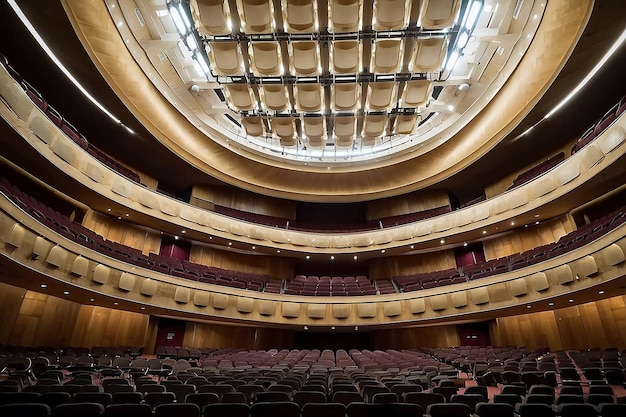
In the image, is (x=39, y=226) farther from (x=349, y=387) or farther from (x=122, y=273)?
(x=349, y=387)

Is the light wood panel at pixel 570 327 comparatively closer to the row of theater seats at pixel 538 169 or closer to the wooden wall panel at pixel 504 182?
the row of theater seats at pixel 538 169

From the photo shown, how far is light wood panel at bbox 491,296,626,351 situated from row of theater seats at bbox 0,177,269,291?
975 cm

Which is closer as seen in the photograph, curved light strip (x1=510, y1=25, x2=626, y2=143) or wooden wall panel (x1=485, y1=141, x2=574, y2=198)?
curved light strip (x1=510, y1=25, x2=626, y2=143)

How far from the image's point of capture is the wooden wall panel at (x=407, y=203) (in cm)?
1675

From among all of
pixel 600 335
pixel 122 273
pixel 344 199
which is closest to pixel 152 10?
pixel 122 273

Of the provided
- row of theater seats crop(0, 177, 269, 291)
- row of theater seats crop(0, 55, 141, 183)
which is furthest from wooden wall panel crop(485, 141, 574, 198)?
row of theater seats crop(0, 55, 141, 183)

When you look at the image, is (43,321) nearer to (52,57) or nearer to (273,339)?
(52,57)

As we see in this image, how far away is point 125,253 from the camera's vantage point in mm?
11273

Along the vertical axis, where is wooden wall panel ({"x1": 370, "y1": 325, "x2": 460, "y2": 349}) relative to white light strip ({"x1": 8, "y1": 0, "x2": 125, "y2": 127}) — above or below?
below

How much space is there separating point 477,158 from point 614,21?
633cm

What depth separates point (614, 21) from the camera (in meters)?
7.32

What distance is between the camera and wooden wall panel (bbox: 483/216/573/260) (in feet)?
39.1

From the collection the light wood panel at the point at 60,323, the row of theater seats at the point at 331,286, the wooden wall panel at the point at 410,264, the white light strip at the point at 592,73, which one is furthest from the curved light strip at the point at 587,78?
the light wood panel at the point at 60,323

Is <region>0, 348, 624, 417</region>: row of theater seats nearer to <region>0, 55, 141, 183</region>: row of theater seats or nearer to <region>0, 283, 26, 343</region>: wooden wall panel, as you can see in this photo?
<region>0, 283, 26, 343</region>: wooden wall panel
